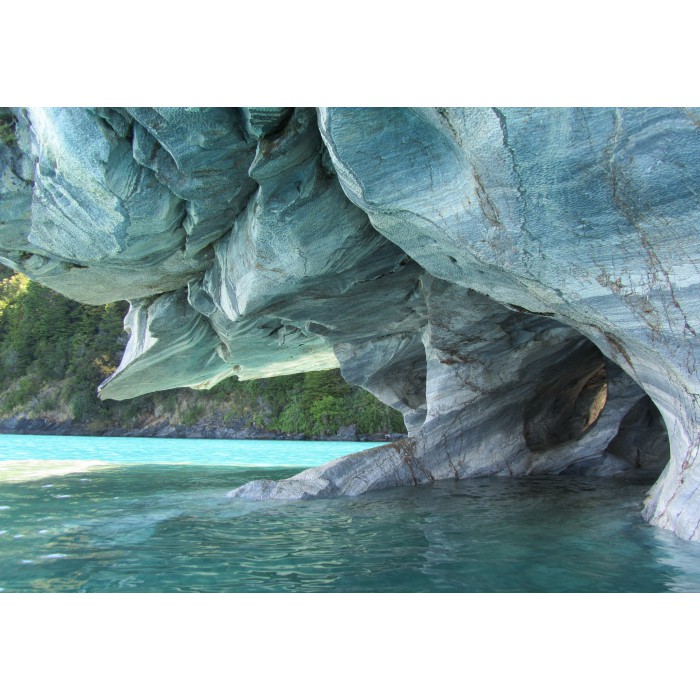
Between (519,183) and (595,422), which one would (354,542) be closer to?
(519,183)

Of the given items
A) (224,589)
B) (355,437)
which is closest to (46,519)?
(224,589)

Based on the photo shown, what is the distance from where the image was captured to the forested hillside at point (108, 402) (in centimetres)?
4141

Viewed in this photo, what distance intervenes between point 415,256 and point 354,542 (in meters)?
3.06

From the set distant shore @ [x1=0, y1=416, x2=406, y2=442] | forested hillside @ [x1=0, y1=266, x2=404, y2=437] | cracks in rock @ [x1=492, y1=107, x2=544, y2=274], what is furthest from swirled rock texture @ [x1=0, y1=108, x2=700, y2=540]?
distant shore @ [x1=0, y1=416, x2=406, y2=442]

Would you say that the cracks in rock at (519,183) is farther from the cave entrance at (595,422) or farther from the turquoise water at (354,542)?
the cave entrance at (595,422)

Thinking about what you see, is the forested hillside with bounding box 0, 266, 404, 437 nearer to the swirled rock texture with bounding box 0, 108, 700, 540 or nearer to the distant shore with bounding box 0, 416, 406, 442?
the distant shore with bounding box 0, 416, 406, 442

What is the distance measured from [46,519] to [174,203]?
A: 162 inches

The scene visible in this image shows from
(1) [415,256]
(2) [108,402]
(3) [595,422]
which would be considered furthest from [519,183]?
(2) [108,402]

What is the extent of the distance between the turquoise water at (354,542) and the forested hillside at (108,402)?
31.1m

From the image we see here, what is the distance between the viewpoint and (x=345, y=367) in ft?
38.2

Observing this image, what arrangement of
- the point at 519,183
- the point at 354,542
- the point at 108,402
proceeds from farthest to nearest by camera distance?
the point at 108,402, the point at 354,542, the point at 519,183

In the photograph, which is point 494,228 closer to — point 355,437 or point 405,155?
point 405,155

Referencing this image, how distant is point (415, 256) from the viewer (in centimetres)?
679

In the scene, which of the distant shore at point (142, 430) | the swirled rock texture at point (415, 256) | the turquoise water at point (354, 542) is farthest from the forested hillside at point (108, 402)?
the turquoise water at point (354, 542)
